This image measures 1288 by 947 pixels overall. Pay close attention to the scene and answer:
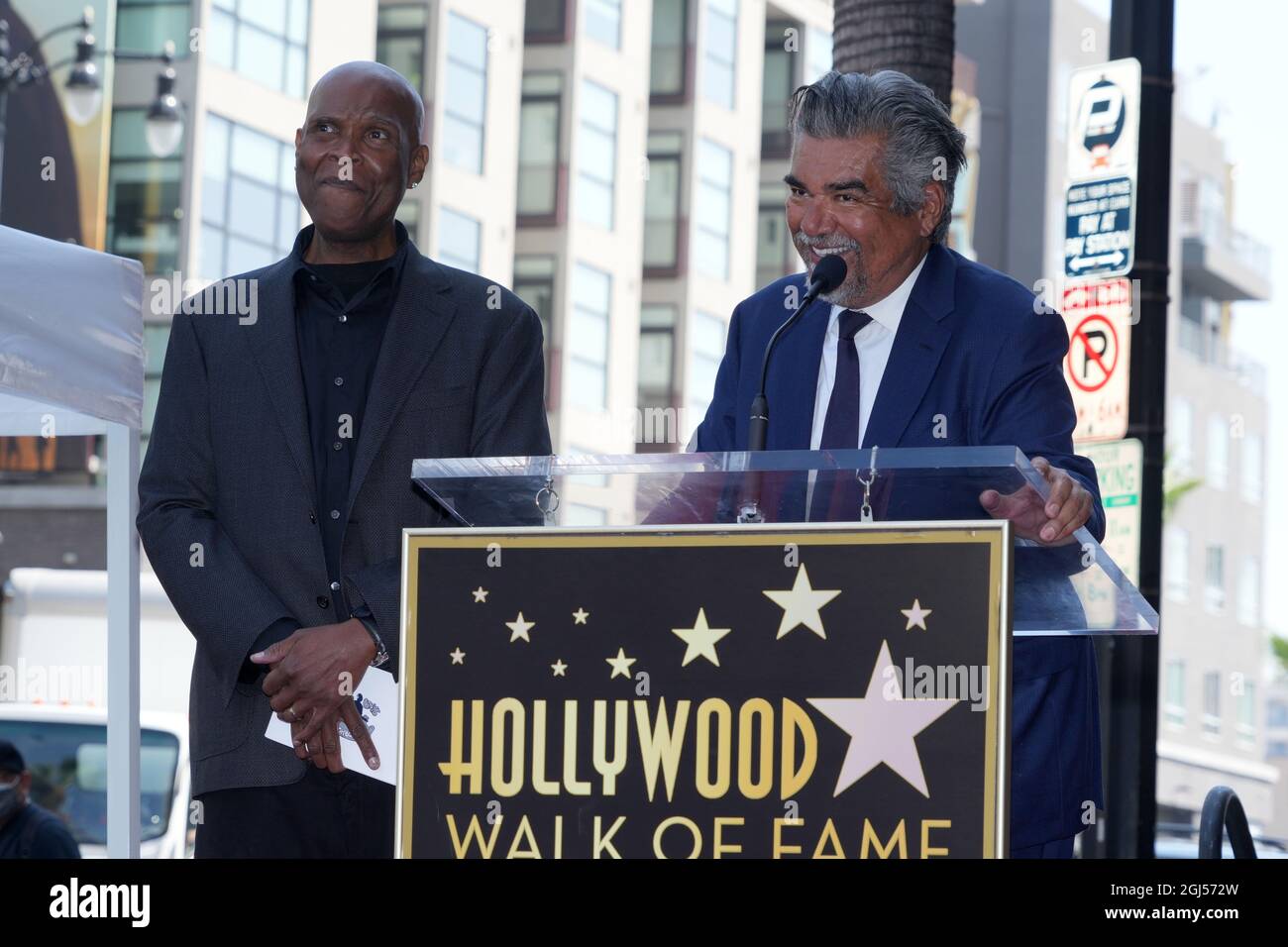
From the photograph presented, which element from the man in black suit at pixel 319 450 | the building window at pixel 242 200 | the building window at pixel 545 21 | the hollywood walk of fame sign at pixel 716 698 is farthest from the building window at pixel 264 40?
the hollywood walk of fame sign at pixel 716 698

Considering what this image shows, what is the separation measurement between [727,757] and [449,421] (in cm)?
150

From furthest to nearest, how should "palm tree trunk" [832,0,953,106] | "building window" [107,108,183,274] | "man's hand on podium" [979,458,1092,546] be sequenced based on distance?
"building window" [107,108,183,274] < "palm tree trunk" [832,0,953,106] < "man's hand on podium" [979,458,1092,546]

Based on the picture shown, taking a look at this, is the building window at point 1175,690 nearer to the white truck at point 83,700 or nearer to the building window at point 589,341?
the building window at point 589,341

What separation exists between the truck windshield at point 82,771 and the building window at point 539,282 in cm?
2256

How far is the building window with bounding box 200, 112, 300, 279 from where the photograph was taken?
93.6ft

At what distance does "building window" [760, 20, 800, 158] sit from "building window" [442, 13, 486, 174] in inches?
373

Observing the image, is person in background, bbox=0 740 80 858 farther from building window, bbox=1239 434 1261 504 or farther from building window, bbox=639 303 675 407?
building window, bbox=1239 434 1261 504

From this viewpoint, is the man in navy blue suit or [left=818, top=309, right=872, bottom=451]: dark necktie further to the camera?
[left=818, top=309, right=872, bottom=451]: dark necktie

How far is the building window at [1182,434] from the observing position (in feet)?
180

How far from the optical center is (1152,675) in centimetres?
897

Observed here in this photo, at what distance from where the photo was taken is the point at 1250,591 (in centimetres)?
5769

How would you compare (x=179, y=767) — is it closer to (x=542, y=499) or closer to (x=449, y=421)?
(x=449, y=421)

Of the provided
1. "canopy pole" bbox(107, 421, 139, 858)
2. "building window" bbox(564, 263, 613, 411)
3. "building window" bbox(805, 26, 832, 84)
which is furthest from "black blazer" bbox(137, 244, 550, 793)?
"building window" bbox(805, 26, 832, 84)

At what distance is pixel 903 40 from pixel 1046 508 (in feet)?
16.2
